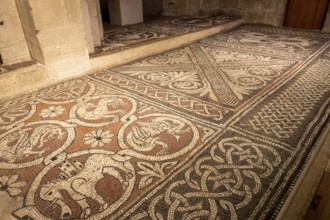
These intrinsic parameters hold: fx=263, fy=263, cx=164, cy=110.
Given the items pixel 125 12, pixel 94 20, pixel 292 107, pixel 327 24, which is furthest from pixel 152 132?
pixel 327 24

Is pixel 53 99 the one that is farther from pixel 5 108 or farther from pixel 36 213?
pixel 36 213

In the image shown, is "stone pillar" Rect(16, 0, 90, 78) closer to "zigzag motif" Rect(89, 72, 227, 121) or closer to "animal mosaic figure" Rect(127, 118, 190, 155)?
"zigzag motif" Rect(89, 72, 227, 121)

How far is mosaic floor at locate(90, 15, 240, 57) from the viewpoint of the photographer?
134 inches

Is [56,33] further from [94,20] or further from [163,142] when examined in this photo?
[163,142]

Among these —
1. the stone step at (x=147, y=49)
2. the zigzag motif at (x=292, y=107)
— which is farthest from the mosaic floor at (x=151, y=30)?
the zigzag motif at (x=292, y=107)

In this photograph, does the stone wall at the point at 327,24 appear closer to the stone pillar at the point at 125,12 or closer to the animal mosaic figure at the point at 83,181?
the stone pillar at the point at 125,12

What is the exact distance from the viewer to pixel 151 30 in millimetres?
4199

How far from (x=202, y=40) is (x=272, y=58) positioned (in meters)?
1.24

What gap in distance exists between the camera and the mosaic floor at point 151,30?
11.2 ft

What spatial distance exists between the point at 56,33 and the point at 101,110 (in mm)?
999

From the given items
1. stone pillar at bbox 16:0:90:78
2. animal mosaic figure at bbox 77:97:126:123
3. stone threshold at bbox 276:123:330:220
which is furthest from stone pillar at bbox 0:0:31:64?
stone threshold at bbox 276:123:330:220

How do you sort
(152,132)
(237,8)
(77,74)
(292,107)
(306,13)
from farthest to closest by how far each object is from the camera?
(237,8) → (306,13) → (77,74) → (292,107) → (152,132)

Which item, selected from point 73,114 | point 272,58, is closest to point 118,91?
point 73,114

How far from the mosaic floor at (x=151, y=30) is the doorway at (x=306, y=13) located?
979mm
